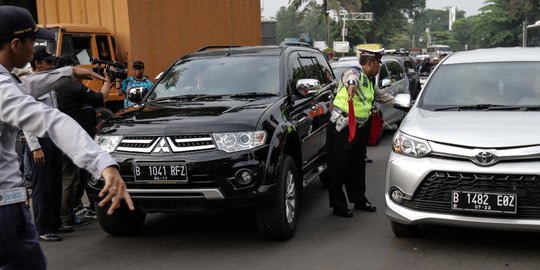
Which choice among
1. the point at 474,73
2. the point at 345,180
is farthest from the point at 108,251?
the point at 474,73

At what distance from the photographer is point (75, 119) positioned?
5.65 m

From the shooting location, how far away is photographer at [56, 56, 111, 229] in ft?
18.3

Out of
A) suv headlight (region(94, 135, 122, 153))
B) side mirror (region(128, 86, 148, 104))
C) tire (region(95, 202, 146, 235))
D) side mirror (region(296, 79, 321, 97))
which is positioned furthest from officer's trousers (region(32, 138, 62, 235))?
side mirror (region(296, 79, 321, 97))

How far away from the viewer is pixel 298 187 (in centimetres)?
546

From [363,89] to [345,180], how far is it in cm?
99

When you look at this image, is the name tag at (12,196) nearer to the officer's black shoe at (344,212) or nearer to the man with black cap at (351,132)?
the man with black cap at (351,132)

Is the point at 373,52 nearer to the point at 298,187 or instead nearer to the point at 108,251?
the point at 298,187

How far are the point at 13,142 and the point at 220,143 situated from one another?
2253 millimetres

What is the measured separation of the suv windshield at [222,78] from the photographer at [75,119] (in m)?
0.67

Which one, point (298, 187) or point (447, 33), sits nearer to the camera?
point (298, 187)

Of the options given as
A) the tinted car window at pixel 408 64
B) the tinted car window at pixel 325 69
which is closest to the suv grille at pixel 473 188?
the tinted car window at pixel 325 69

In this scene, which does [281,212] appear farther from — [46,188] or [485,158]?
[46,188]

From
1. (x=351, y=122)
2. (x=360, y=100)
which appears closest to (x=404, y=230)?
(x=351, y=122)

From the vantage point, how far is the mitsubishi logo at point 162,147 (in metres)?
4.55
